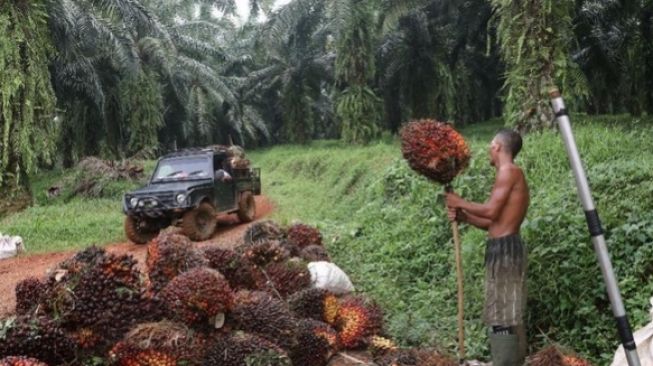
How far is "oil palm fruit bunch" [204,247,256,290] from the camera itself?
509cm

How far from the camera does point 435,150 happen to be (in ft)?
13.5

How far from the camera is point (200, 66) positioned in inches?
1029

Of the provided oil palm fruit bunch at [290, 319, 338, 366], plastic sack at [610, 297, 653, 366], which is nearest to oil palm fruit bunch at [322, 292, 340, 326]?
oil palm fruit bunch at [290, 319, 338, 366]

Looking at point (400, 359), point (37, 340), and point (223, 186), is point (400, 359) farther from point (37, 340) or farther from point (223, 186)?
point (223, 186)

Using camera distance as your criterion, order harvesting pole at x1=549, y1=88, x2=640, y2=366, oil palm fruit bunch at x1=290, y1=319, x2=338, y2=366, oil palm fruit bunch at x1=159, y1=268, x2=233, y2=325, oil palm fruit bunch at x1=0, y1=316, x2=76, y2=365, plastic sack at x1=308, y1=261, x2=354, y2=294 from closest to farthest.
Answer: harvesting pole at x1=549, y1=88, x2=640, y2=366 → oil palm fruit bunch at x1=0, y1=316, x2=76, y2=365 → oil palm fruit bunch at x1=159, y1=268, x2=233, y2=325 → oil palm fruit bunch at x1=290, y1=319, x2=338, y2=366 → plastic sack at x1=308, y1=261, x2=354, y2=294

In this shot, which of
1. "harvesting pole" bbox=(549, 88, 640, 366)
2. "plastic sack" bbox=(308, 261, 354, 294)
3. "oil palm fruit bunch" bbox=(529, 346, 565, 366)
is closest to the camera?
"harvesting pole" bbox=(549, 88, 640, 366)

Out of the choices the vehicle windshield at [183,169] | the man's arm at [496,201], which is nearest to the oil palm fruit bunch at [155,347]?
the man's arm at [496,201]

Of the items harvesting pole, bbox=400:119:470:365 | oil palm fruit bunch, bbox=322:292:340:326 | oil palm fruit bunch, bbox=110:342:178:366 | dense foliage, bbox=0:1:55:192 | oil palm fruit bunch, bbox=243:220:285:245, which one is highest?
dense foliage, bbox=0:1:55:192

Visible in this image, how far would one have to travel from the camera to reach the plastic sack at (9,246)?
9.80m

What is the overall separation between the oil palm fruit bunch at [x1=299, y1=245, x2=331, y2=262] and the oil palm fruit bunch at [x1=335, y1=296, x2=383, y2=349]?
1.58m

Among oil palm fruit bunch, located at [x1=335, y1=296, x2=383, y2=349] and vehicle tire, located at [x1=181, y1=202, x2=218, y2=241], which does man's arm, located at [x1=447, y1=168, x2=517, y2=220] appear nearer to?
oil palm fruit bunch, located at [x1=335, y1=296, x2=383, y2=349]

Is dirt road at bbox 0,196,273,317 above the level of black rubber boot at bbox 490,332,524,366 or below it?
below

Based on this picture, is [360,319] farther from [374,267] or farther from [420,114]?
[420,114]

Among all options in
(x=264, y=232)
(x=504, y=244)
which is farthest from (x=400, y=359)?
(x=264, y=232)
